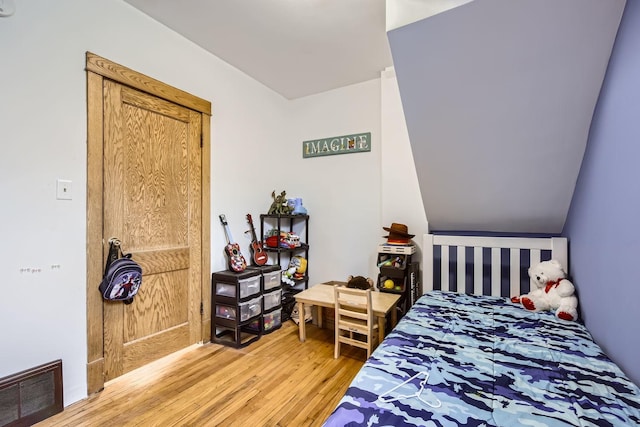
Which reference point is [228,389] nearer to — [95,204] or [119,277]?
Answer: [119,277]

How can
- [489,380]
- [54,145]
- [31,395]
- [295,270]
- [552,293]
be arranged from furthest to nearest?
[295,270]
[552,293]
[54,145]
[31,395]
[489,380]

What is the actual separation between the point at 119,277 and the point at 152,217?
1.72 feet

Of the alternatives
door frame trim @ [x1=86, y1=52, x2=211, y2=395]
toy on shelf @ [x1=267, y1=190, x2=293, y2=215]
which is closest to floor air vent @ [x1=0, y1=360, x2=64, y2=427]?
door frame trim @ [x1=86, y1=52, x2=211, y2=395]

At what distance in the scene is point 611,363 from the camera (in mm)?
1177

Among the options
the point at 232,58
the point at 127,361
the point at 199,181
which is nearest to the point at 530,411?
the point at 127,361

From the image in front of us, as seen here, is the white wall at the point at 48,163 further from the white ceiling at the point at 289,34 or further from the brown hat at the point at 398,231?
the brown hat at the point at 398,231

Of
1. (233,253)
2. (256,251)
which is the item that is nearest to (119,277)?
(233,253)

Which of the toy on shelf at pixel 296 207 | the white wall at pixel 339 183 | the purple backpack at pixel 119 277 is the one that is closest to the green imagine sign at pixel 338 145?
the white wall at pixel 339 183

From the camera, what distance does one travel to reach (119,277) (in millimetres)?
1821

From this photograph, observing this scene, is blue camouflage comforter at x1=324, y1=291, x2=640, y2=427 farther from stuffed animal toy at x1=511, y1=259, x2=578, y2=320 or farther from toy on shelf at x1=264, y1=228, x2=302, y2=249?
toy on shelf at x1=264, y1=228, x2=302, y2=249

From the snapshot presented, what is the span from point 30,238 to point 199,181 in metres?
1.17

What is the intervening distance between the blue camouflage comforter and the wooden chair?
0.55 meters

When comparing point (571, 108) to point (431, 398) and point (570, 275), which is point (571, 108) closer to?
point (570, 275)

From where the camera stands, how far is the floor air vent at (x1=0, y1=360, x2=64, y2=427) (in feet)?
4.75
